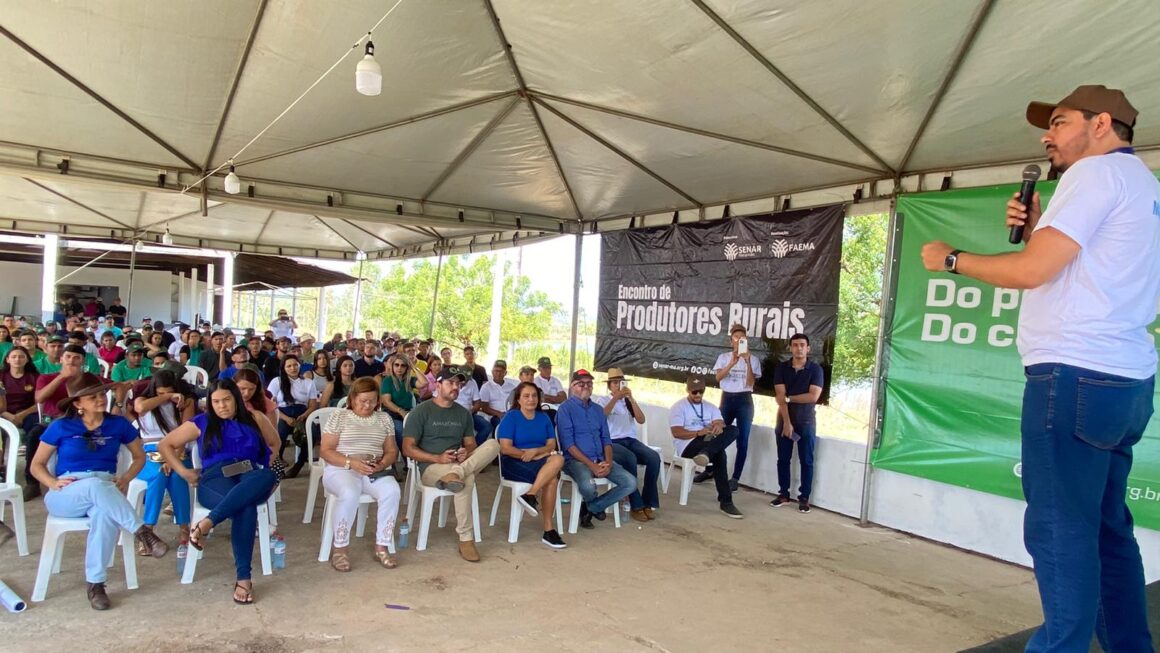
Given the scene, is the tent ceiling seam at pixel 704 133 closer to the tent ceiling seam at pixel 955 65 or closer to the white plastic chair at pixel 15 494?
the tent ceiling seam at pixel 955 65

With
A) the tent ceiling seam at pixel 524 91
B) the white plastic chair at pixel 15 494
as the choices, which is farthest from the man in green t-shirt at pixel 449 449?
the tent ceiling seam at pixel 524 91

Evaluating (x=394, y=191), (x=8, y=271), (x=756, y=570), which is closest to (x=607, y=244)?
(x=394, y=191)

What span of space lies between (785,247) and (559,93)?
2.50 meters

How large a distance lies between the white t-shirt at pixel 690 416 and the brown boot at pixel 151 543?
3.82m

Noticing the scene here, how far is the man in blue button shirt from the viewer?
15.9 ft

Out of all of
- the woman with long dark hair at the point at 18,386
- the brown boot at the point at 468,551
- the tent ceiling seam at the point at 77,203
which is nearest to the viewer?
the brown boot at the point at 468,551

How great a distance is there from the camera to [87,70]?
14.5ft

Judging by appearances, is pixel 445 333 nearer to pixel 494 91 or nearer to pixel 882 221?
pixel 882 221

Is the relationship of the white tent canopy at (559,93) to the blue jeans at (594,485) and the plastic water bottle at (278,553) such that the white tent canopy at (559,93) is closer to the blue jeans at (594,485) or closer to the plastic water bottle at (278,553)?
the blue jeans at (594,485)

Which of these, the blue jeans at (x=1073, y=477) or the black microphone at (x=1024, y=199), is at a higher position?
the black microphone at (x=1024, y=199)

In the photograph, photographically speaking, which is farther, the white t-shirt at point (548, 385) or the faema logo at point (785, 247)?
the white t-shirt at point (548, 385)

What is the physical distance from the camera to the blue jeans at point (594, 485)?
479 centimetres

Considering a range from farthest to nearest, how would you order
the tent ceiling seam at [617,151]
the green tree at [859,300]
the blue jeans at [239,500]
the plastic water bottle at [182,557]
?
the green tree at [859,300]
the tent ceiling seam at [617,151]
the plastic water bottle at [182,557]
the blue jeans at [239,500]

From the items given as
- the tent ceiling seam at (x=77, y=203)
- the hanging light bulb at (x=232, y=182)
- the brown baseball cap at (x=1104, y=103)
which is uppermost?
the tent ceiling seam at (x=77, y=203)
